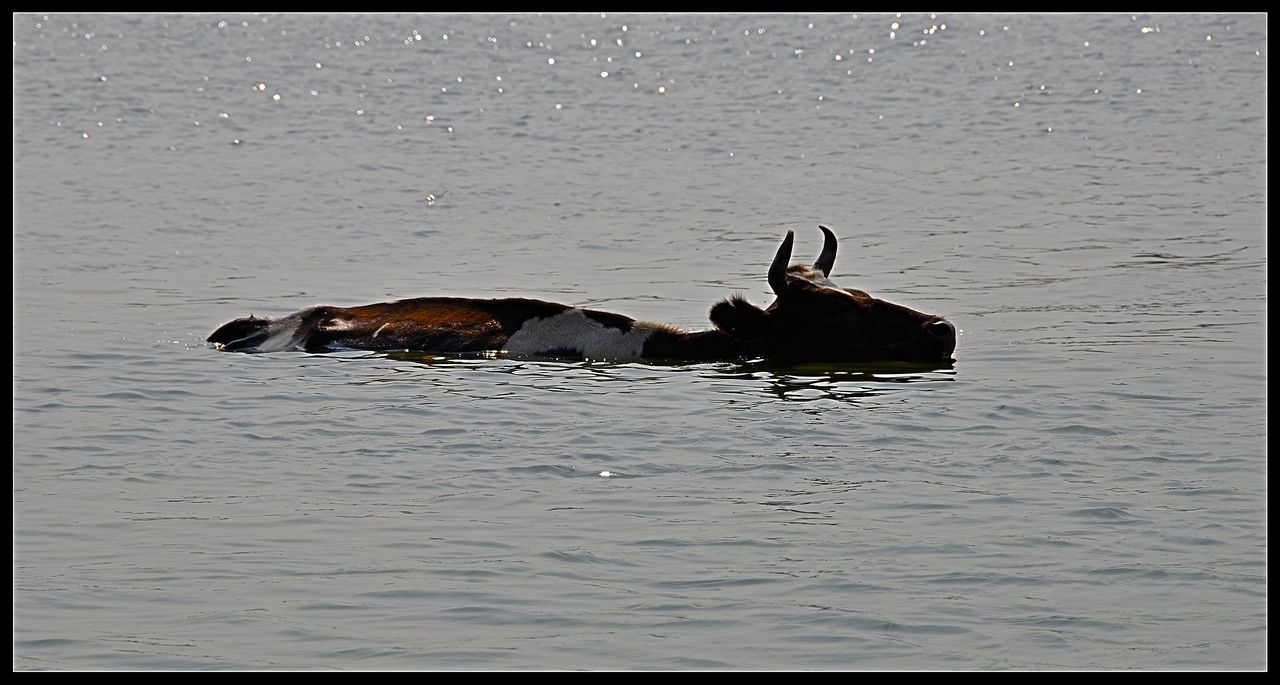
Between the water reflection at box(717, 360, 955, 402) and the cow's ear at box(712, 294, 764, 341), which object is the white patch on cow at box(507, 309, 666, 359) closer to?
the cow's ear at box(712, 294, 764, 341)

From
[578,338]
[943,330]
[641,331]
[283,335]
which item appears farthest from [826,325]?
[283,335]

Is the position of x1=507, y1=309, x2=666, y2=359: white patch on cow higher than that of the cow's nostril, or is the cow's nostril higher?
x1=507, y1=309, x2=666, y2=359: white patch on cow

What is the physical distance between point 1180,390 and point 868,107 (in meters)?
19.2

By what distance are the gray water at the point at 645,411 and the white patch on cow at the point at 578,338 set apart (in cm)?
27

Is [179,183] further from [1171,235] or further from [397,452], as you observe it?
[397,452]

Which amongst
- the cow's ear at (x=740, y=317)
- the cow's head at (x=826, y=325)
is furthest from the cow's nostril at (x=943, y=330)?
the cow's ear at (x=740, y=317)

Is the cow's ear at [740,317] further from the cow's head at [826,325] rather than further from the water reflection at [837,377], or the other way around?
the water reflection at [837,377]

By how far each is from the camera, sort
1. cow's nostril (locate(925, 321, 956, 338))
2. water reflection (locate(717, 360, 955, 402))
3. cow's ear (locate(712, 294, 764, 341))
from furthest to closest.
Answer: cow's ear (locate(712, 294, 764, 341)) < cow's nostril (locate(925, 321, 956, 338)) < water reflection (locate(717, 360, 955, 402))

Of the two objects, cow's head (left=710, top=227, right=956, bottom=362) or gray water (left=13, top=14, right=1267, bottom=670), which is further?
cow's head (left=710, top=227, right=956, bottom=362)

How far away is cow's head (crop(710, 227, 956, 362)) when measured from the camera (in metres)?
A: 12.9

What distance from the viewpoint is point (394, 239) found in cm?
1906

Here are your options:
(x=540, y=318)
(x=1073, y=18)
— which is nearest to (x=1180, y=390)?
(x=540, y=318)

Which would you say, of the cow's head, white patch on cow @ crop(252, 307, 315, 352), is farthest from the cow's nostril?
white patch on cow @ crop(252, 307, 315, 352)

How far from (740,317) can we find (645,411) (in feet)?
7.83
